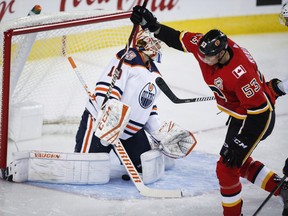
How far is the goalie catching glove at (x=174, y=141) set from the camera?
4.38 m

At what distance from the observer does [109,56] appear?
539 centimetres

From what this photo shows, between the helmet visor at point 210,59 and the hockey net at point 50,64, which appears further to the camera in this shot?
the hockey net at point 50,64

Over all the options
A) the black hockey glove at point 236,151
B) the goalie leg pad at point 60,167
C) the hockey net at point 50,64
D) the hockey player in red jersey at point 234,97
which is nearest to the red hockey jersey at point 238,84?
the hockey player in red jersey at point 234,97

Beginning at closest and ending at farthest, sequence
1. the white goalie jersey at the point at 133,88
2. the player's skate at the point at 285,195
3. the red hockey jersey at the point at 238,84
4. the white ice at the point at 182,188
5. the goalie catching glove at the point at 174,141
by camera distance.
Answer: the red hockey jersey at the point at 238,84
the player's skate at the point at 285,195
the white ice at the point at 182,188
the white goalie jersey at the point at 133,88
the goalie catching glove at the point at 174,141

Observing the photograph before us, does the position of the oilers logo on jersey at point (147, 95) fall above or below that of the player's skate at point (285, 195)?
above

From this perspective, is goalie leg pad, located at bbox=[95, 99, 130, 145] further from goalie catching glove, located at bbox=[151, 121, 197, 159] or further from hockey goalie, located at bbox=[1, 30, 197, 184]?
goalie catching glove, located at bbox=[151, 121, 197, 159]

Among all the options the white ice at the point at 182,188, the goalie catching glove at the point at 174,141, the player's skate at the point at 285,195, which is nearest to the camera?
the player's skate at the point at 285,195

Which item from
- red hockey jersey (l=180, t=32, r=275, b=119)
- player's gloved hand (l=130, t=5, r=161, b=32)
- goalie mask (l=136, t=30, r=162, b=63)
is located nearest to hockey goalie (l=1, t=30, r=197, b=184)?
goalie mask (l=136, t=30, r=162, b=63)

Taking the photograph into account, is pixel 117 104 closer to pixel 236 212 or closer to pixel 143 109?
pixel 143 109

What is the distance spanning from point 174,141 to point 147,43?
23.8 inches

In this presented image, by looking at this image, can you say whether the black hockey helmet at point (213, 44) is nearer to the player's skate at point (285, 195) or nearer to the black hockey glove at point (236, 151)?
the black hockey glove at point (236, 151)

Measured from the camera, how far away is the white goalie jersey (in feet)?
13.7

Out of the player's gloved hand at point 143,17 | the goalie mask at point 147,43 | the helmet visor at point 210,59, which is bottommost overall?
the goalie mask at point 147,43

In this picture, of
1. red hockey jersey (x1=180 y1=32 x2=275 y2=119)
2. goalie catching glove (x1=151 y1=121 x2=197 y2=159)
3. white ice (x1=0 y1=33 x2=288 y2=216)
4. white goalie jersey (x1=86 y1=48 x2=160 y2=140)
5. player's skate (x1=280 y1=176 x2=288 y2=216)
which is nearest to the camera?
red hockey jersey (x1=180 y1=32 x2=275 y2=119)
